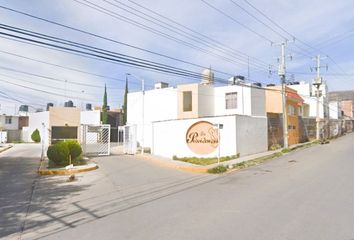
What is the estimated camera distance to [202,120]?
82.3 feet

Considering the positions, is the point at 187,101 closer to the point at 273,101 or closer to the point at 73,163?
the point at 273,101

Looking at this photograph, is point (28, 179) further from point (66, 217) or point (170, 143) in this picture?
point (170, 143)

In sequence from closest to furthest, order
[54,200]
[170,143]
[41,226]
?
[41,226] < [54,200] < [170,143]

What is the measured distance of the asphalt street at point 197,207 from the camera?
7250mm

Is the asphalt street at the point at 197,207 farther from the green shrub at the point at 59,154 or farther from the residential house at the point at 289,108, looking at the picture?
the residential house at the point at 289,108

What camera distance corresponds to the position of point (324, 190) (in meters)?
11.6

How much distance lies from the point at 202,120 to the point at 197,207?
1571 cm

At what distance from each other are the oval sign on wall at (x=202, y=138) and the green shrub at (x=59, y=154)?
877 cm

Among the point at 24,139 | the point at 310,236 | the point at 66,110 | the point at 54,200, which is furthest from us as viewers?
the point at 24,139

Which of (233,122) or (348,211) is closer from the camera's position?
(348,211)

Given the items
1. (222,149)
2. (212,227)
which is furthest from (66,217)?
(222,149)

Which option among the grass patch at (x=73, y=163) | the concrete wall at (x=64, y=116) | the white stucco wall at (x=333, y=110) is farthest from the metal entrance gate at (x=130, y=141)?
the white stucco wall at (x=333, y=110)

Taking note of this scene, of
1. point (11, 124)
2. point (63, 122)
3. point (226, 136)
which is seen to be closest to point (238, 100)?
point (226, 136)

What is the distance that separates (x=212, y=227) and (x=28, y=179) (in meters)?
11.0
